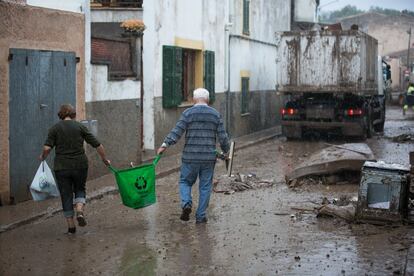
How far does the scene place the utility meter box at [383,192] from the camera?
8766 mm

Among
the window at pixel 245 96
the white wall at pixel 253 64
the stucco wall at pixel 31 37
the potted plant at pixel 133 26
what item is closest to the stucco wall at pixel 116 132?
the stucco wall at pixel 31 37

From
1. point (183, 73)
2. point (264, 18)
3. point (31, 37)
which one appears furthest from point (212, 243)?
point (264, 18)

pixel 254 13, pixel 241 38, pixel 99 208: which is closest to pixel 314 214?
pixel 99 208

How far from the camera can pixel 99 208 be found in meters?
10.8

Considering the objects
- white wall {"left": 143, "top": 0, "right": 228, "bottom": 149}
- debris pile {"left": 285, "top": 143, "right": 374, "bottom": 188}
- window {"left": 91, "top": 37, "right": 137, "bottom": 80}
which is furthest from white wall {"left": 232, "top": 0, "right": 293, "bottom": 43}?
debris pile {"left": 285, "top": 143, "right": 374, "bottom": 188}

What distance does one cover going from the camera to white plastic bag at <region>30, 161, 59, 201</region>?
29.0 ft

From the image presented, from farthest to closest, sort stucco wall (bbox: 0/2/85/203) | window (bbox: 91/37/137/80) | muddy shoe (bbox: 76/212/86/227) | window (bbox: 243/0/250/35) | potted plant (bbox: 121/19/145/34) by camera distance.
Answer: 1. window (bbox: 243/0/250/35)
2. potted plant (bbox: 121/19/145/34)
3. window (bbox: 91/37/137/80)
4. stucco wall (bbox: 0/2/85/203)
5. muddy shoe (bbox: 76/212/86/227)

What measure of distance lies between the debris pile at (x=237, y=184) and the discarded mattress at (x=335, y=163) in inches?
19.9

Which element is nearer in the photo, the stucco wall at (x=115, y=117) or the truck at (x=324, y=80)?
the stucco wall at (x=115, y=117)

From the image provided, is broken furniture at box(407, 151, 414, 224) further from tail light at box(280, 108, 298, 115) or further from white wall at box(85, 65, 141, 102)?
tail light at box(280, 108, 298, 115)

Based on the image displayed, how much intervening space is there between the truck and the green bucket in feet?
43.0

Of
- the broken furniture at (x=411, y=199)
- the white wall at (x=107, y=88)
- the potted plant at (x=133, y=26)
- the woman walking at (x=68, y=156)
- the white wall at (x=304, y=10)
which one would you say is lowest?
the broken furniture at (x=411, y=199)

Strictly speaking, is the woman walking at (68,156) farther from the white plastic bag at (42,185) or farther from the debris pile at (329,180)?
the debris pile at (329,180)

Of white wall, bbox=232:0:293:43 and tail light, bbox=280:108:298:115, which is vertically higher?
white wall, bbox=232:0:293:43
